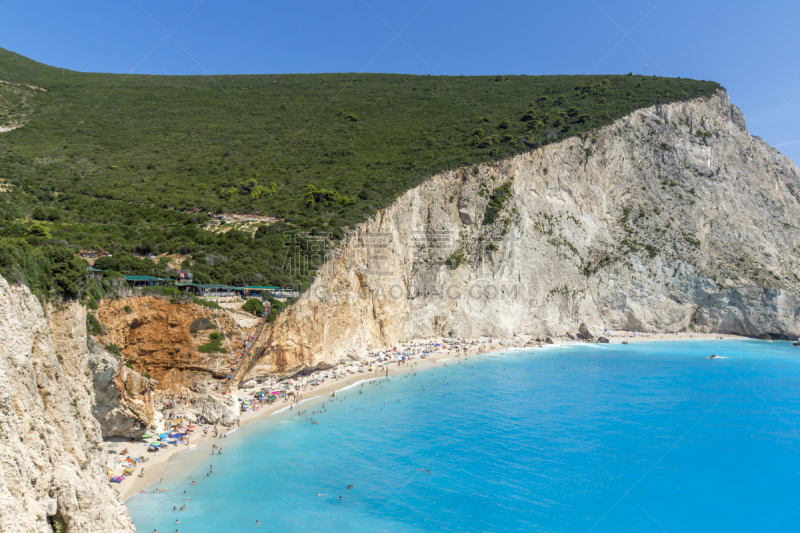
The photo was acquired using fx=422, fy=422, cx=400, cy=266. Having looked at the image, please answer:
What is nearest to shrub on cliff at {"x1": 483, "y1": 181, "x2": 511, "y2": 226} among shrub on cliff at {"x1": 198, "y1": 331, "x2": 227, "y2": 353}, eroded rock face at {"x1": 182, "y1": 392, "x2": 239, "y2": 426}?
shrub on cliff at {"x1": 198, "y1": 331, "x2": 227, "y2": 353}

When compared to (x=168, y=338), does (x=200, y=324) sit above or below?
above

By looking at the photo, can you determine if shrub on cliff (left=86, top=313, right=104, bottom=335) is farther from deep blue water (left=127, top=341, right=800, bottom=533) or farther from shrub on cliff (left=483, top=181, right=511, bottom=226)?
shrub on cliff (left=483, top=181, right=511, bottom=226)

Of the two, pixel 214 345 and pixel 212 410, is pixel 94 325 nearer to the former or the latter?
pixel 214 345

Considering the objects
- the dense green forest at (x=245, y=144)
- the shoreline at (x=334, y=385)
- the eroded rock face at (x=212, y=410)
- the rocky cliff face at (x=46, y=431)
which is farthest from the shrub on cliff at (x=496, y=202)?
the rocky cliff face at (x=46, y=431)

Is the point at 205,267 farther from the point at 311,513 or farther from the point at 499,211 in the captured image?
the point at 499,211

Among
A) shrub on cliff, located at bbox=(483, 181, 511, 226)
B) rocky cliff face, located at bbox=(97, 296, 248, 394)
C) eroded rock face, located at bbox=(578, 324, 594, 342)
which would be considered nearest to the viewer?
rocky cliff face, located at bbox=(97, 296, 248, 394)

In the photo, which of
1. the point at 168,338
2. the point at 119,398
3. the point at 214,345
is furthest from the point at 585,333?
the point at 119,398
